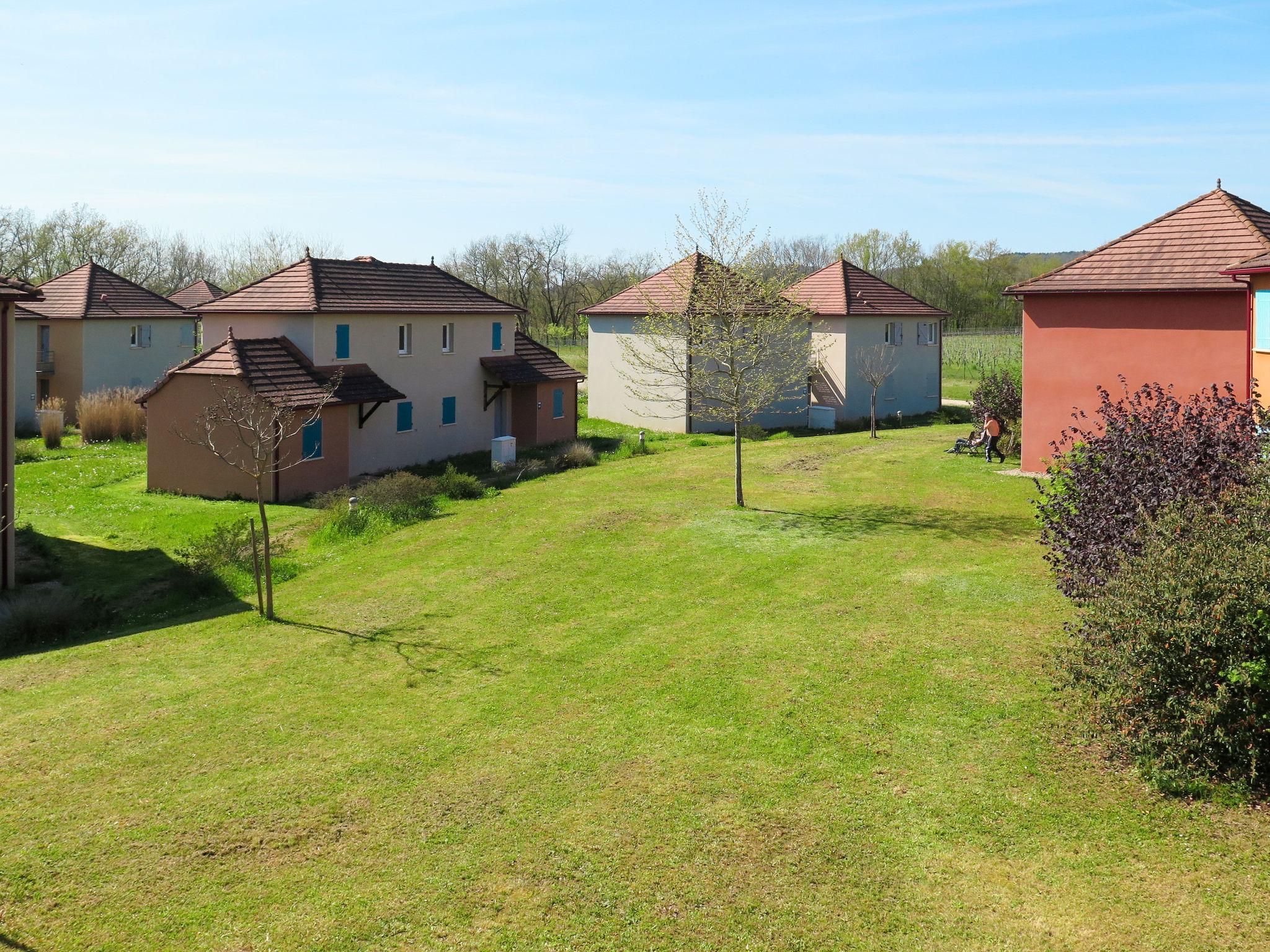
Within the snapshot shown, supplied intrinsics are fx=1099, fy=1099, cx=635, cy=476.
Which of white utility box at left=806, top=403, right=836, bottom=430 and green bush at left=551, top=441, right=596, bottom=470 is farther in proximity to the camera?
white utility box at left=806, top=403, right=836, bottom=430

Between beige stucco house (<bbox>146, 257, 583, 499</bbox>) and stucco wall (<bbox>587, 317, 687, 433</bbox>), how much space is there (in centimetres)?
291

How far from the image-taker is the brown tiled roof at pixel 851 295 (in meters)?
39.6

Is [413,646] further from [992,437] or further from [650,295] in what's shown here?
[650,295]

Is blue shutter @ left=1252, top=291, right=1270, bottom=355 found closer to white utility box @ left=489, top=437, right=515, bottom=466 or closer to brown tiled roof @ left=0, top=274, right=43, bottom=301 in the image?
brown tiled roof @ left=0, top=274, right=43, bottom=301

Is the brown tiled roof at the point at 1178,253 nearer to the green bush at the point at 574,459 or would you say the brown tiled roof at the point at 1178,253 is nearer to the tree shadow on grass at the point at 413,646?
the green bush at the point at 574,459

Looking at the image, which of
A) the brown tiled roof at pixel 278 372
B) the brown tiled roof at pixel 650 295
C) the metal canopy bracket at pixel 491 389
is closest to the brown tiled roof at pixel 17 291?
the brown tiled roof at pixel 278 372

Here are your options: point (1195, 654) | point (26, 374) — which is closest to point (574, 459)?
point (1195, 654)

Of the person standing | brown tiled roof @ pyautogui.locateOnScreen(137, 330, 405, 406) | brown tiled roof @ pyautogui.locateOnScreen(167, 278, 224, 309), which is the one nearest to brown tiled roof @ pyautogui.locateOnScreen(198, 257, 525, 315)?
brown tiled roof @ pyautogui.locateOnScreen(137, 330, 405, 406)

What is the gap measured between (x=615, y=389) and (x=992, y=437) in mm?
16836

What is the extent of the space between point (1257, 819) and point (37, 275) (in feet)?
252

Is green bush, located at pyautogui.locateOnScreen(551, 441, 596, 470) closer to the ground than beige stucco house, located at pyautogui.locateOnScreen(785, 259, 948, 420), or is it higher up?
closer to the ground

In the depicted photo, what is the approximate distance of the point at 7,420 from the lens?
733 inches

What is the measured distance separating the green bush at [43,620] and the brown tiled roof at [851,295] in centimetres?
2782

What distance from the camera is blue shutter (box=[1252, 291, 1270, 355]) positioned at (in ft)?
54.3
